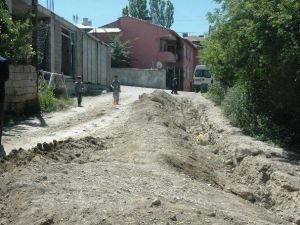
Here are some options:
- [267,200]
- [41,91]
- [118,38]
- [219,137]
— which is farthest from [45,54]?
[118,38]

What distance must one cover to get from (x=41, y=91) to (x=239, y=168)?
11615mm

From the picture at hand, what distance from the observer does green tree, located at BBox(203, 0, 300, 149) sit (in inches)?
548

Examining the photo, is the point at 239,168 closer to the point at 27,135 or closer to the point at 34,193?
the point at 27,135

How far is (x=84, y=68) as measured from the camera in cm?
3603

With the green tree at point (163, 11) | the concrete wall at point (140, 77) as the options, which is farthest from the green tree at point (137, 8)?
the concrete wall at point (140, 77)

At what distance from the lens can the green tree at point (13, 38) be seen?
60.7 feet

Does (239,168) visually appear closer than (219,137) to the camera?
Yes

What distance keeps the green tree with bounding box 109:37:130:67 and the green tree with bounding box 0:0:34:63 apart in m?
34.1

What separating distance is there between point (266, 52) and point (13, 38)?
345 inches

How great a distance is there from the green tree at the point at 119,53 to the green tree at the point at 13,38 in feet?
112

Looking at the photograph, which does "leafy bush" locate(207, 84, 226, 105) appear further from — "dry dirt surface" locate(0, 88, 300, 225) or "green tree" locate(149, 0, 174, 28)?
"green tree" locate(149, 0, 174, 28)

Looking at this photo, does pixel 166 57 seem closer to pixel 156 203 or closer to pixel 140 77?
pixel 140 77

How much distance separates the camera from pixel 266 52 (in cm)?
1472

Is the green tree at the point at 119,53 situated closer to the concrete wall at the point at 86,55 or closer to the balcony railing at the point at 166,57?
the balcony railing at the point at 166,57
